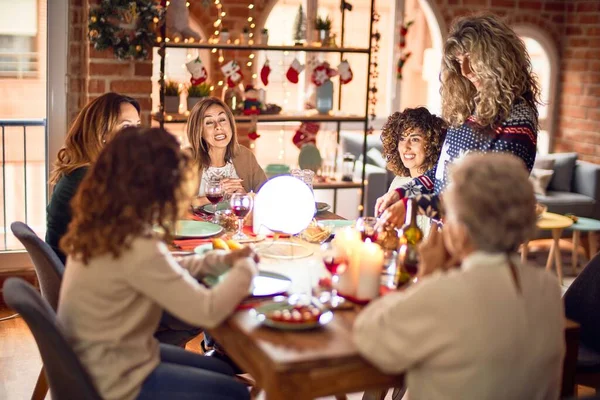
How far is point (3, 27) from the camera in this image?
4328mm

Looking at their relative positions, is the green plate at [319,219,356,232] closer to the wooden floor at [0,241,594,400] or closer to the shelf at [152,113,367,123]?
the wooden floor at [0,241,594,400]

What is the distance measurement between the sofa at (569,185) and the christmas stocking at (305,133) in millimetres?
1811

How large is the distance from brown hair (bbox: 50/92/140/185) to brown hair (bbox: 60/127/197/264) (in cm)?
89

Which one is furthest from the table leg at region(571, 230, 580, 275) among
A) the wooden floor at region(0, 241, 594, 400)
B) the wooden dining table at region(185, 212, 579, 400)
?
the wooden dining table at region(185, 212, 579, 400)

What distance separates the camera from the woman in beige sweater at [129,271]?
1.86 m

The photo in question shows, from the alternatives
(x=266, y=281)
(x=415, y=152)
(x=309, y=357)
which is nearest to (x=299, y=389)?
(x=309, y=357)

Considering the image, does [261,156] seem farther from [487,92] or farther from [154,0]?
[487,92]

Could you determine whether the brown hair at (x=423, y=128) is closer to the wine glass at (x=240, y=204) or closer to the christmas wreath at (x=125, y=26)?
the wine glass at (x=240, y=204)

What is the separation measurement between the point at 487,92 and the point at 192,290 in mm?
1250

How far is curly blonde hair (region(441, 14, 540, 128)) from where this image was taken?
2615mm

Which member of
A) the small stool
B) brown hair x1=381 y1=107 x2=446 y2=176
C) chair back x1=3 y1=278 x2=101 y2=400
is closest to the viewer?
chair back x1=3 y1=278 x2=101 y2=400

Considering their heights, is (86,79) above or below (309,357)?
above

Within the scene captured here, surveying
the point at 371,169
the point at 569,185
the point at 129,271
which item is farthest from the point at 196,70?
the point at 569,185

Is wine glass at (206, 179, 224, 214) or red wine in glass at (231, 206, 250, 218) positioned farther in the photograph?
wine glass at (206, 179, 224, 214)
